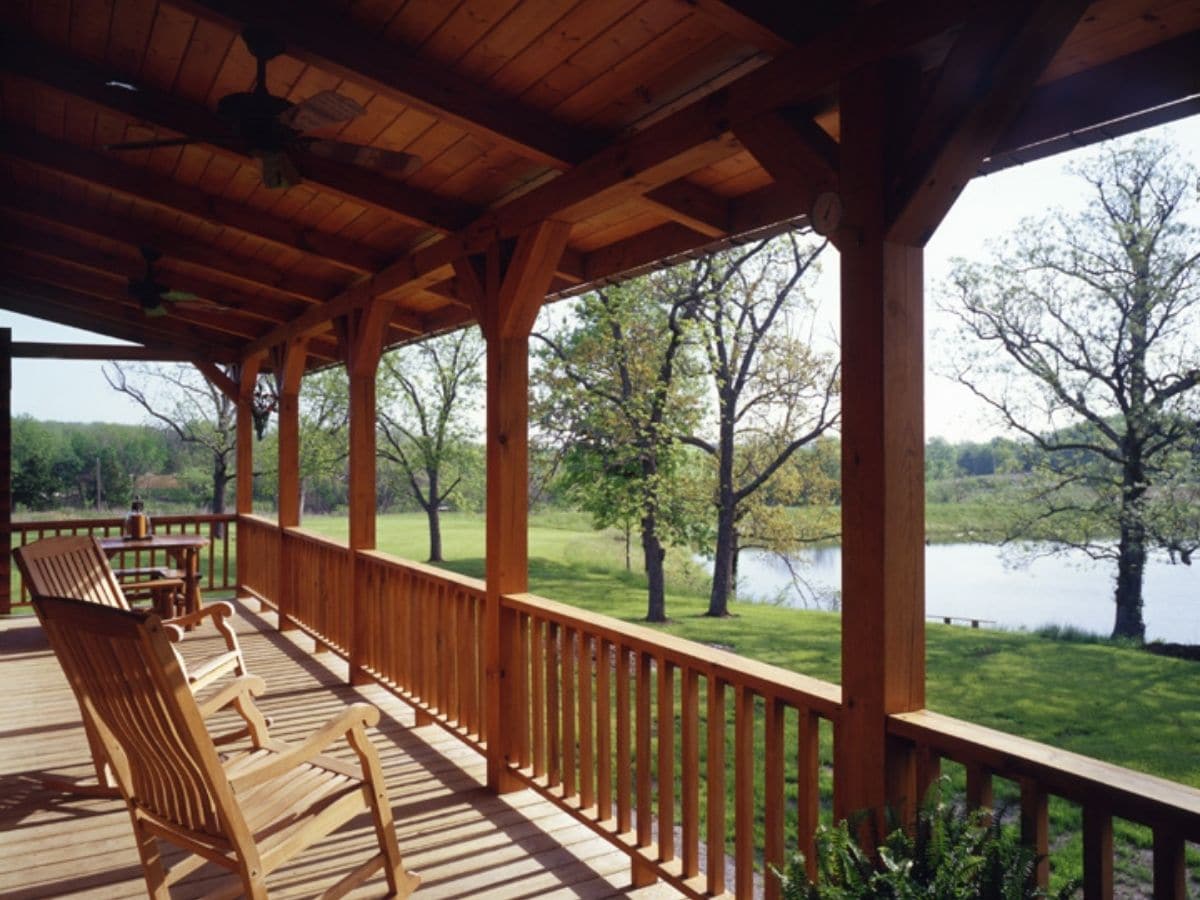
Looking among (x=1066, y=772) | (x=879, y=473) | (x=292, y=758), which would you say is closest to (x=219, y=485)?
(x=292, y=758)

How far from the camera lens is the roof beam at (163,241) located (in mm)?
4852

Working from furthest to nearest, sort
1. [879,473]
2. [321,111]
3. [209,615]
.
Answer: [209,615] → [321,111] → [879,473]

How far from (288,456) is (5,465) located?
8.57ft

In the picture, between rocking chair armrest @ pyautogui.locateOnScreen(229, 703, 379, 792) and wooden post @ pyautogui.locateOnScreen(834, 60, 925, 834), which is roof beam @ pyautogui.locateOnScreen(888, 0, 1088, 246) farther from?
rocking chair armrest @ pyautogui.locateOnScreen(229, 703, 379, 792)

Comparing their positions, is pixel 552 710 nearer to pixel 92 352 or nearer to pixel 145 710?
pixel 145 710

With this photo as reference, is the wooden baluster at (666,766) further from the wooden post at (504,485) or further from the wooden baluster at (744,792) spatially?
the wooden post at (504,485)

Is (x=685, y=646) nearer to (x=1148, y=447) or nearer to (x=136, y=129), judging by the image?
(x=136, y=129)

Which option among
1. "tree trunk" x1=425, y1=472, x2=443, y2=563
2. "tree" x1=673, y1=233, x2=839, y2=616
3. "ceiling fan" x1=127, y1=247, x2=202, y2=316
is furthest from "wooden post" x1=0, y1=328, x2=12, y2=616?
"tree trunk" x1=425, y1=472, x2=443, y2=563

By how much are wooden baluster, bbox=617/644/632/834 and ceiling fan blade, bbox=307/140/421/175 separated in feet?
6.06

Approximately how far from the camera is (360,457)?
532 cm

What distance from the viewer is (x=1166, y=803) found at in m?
1.36

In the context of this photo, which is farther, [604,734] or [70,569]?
[70,569]

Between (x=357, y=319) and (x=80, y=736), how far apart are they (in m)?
2.76

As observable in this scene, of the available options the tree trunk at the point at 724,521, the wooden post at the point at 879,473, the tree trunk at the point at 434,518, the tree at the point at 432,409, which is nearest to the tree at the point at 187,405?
the tree at the point at 432,409
